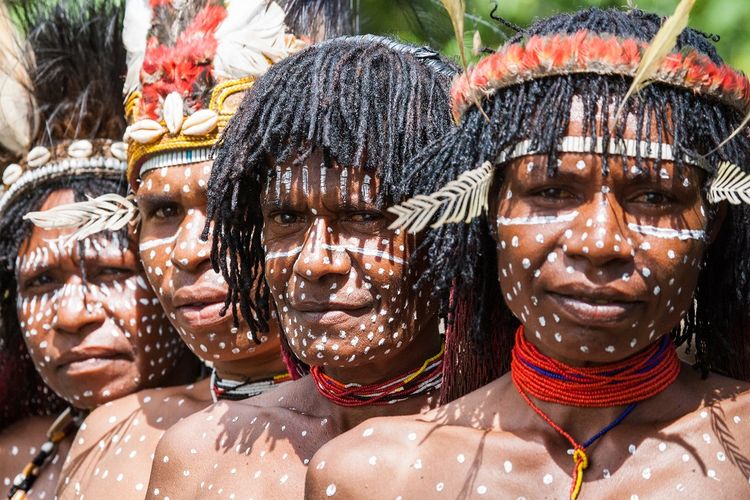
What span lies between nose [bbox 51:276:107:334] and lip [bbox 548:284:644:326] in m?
2.31

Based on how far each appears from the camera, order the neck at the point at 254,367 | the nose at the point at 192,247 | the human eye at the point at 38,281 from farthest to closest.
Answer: the human eye at the point at 38,281
the neck at the point at 254,367
the nose at the point at 192,247

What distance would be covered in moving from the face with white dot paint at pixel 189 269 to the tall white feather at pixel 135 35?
48 centimetres

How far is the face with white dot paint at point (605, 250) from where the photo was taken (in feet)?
9.09

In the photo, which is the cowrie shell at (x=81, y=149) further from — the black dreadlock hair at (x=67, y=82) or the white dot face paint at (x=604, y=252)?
the white dot face paint at (x=604, y=252)

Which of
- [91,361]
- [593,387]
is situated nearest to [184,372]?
[91,361]

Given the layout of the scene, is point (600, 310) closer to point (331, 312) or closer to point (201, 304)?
point (331, 312)

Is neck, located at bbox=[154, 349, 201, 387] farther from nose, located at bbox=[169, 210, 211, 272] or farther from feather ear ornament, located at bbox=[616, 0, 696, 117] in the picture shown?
feather ear ornament, located at bbox=[616, 0, 696, 117]

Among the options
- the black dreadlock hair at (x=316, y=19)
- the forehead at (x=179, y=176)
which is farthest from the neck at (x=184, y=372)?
the black dreadlock hair at (x=316, y=19)

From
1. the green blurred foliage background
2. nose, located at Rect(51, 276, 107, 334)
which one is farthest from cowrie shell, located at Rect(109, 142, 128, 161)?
the green blurred foliage background

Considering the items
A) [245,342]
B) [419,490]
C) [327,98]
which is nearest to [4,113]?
[245,342]

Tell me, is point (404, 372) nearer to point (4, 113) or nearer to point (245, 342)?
point (245, 342)

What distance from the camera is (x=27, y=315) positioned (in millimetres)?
4703

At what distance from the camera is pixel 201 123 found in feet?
13.3

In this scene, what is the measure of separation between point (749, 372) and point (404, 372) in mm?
964
